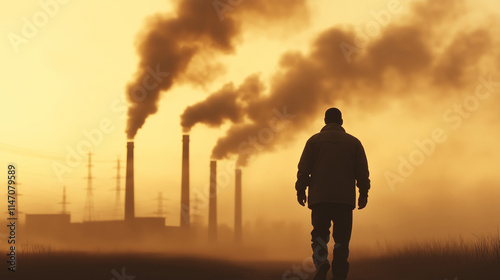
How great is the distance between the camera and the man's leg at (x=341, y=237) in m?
10.8

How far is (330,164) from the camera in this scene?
11.0 m

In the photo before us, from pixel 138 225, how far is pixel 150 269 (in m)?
55.5

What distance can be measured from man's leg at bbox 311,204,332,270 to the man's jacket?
0.15m

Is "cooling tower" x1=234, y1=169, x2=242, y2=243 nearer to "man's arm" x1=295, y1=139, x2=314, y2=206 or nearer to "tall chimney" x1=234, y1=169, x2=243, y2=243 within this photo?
"tall chimney" x1=234, y1=169, x2=243, y2=243

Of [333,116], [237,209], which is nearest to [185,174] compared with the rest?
[237,209]

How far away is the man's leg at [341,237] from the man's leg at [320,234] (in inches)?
4.0

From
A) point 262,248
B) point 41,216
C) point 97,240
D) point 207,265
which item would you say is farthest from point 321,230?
point 41,216

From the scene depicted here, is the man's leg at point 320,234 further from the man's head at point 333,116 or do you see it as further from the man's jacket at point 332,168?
the man's head at point 333,116

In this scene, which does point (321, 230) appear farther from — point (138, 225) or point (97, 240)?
point (97, 240)

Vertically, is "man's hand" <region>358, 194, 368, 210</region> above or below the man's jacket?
below

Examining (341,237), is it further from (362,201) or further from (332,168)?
(332,168)

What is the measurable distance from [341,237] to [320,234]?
10.6 inches

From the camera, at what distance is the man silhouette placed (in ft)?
35.6

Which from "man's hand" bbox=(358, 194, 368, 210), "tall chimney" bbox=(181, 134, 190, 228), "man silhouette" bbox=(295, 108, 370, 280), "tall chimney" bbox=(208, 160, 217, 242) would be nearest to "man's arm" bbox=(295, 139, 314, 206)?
"man silhouette" bbox=(295, 108, 370, 280)
